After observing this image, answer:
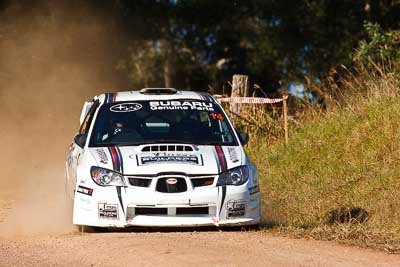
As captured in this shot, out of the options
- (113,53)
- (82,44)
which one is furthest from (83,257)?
(113,53)

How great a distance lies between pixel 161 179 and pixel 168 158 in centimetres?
31

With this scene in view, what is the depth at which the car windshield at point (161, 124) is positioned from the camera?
39.9 ft

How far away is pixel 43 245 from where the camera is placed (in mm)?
10664

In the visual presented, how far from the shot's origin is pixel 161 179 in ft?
36.9

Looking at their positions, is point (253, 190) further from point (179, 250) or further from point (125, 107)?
point (125, 107)

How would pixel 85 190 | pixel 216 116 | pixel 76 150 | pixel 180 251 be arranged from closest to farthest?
pixel 180 251
pixel 85 190
pixel 76 150
pixel 216 116

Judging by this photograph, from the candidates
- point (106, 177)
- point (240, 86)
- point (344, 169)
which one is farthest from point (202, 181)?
point (240, 86)

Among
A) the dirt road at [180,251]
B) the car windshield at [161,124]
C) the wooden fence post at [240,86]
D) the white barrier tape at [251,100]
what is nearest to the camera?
the dirt road at [180,251]

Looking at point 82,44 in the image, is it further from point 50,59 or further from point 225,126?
point 225,126

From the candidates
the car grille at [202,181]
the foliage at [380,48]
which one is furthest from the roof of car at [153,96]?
the foliage at [380,48]

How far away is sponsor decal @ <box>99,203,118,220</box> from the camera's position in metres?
11.1

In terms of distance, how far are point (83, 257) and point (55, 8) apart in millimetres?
21486

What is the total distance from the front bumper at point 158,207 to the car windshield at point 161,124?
0.95 m

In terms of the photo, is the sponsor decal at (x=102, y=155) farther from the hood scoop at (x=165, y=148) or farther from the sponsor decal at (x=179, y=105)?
the sponsor decal at (x=179, y=105)
